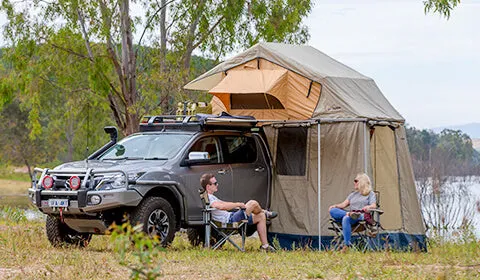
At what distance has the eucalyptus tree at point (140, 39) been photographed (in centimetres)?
2053

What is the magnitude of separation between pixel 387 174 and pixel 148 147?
11.3 ft

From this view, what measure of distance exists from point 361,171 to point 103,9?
9.86 metres

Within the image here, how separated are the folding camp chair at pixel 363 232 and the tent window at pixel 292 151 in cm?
131

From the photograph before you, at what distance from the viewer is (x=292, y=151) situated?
511 inches

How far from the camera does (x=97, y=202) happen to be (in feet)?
34.9

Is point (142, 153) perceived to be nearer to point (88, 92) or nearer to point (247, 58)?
point (247, 58)

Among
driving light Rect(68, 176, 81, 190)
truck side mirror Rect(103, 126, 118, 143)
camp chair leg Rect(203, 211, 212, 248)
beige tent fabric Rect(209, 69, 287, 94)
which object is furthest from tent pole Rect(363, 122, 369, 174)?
driving light Rect(68, 176, 81, 190)

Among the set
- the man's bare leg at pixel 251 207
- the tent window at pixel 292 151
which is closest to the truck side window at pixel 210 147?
the man's bare leg at pixel 251 207

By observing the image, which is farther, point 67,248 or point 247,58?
point 247,58

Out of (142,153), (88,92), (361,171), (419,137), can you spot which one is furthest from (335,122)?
(419,137)

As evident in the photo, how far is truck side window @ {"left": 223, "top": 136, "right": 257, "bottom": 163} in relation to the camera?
40.9 ft

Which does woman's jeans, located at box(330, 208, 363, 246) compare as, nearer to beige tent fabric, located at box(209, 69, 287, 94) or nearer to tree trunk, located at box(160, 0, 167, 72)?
beige tent fabric, located at box(209, 69, 287, 94)

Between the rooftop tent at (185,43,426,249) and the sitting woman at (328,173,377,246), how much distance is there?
44cm

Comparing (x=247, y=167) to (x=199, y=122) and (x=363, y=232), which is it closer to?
(x=199, y=122)
